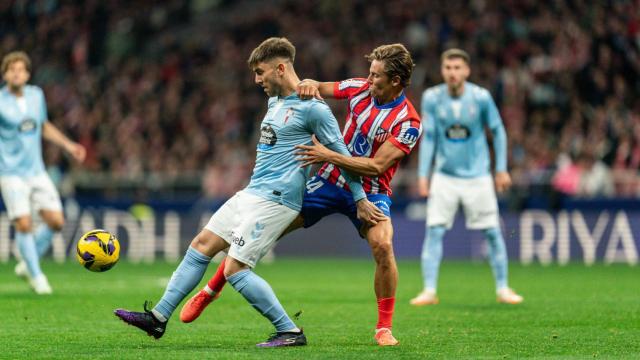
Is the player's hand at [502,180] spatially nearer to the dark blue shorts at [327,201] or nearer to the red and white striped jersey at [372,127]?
the red and white striped jersey at [372,127]

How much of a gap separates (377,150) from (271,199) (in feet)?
2.94

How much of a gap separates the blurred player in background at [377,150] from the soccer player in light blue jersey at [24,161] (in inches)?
188

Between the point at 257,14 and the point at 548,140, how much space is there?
916 centimetres

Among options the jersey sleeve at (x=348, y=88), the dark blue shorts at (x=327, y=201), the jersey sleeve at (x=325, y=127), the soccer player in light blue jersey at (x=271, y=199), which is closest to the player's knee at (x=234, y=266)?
the soccer player in light blue jersey at (x=271, y=199)

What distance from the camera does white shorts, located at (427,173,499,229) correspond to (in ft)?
39.0

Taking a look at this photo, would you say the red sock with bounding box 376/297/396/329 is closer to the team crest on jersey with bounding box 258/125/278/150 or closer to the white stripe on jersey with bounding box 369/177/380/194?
the white stripe on jersey with bounding box 369/177/380/194

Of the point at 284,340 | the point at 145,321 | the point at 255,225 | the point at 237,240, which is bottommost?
the point at 284,340

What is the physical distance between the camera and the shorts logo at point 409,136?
7844 millimetres

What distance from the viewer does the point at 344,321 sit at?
9.65 m

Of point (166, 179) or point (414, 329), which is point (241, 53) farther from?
point (414, 329)

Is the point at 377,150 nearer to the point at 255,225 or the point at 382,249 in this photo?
the point at 382,249

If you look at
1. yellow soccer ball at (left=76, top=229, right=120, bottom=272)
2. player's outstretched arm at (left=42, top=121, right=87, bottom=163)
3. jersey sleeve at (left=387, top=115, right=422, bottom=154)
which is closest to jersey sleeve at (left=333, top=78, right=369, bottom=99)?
jersey sleeve at (left=387, top=115, right=422, bottom=154)

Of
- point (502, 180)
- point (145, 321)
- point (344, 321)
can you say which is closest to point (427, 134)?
point (502, 180)

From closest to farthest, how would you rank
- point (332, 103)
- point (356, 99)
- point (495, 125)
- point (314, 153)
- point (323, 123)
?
1. point (314, 153)
2. point (323, 123)
3. point (356, 99)
4. point (495, 125)
5. point (332, 103)
